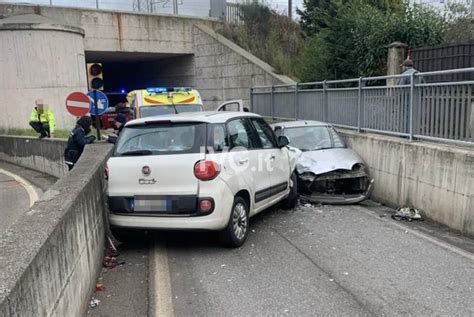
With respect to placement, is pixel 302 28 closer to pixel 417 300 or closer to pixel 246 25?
pixel 246 25

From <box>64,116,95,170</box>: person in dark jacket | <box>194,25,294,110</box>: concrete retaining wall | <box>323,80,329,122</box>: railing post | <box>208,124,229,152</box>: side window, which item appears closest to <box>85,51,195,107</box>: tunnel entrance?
<box>194,25,294,110</box>: concrete retaining wall

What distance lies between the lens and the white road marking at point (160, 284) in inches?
168

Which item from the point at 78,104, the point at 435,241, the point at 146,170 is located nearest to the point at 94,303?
the point at 146,170

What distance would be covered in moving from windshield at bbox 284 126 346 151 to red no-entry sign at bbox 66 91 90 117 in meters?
4.95

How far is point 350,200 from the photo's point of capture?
27.3 ft

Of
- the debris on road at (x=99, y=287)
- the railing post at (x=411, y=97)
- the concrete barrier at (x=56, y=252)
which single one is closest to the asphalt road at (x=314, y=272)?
the debris on road at (x=99, y=287)

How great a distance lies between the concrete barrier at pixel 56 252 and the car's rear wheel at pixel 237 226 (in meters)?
1.52

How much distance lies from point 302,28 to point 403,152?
17803 mm

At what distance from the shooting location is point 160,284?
16.1 feet

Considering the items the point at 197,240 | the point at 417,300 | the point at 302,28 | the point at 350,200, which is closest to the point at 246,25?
the point at 302,28

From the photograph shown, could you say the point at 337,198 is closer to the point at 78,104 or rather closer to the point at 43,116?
the point at 78,104

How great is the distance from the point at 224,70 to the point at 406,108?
15.5 meters

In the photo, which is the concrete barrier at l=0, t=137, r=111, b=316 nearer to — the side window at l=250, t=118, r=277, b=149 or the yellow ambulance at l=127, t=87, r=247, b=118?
the side window at l=250, t=118, r=277, b=149

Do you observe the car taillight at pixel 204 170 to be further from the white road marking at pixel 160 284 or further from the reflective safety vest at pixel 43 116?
the reflective safety vest at pixel 43 116
